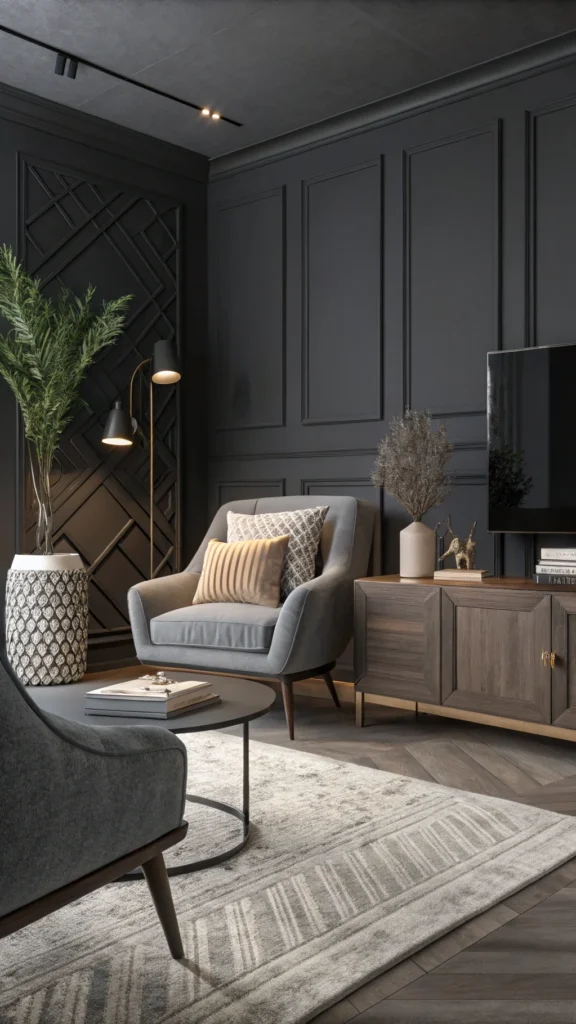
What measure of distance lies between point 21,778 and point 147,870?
0.43 meters

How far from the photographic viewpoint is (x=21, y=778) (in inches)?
47.9

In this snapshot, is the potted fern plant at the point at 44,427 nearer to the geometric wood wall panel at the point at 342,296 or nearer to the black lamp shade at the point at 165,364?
the black lamp shade at the point at 165,364

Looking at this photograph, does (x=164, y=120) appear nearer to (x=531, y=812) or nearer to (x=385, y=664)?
(x=385, y=664)

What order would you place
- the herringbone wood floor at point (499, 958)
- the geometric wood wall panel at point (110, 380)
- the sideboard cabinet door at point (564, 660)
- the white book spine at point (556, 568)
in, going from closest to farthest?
the herringbone wood floor at point (499, 958) → the sideboard cabinet door at point (564, 660) → the white book spine at point (556, 568) → the geometric wood wall panel at point (110, 380)

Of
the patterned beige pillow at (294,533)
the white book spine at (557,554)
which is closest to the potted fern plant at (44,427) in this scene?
the patterned beige pillow at (294,533)

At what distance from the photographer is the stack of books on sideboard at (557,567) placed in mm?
3281

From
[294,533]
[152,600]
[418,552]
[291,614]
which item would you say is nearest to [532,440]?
[418,552]

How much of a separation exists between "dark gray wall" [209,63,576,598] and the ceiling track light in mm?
545

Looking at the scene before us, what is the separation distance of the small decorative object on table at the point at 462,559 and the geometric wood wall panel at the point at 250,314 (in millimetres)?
1352

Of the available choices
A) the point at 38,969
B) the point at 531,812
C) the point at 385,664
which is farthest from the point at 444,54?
the point at 38,969

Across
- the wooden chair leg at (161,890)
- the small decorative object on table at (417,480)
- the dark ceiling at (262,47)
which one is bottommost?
the wooden chair leg at (161,890)

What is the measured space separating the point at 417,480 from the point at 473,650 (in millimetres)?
782

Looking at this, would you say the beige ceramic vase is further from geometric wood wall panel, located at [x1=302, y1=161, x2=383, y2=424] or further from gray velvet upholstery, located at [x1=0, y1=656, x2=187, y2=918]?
gray velvet upholstery, located at [x1=0, y1=656, x2=187, y2=918]

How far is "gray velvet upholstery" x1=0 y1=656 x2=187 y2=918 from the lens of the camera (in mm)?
1210
